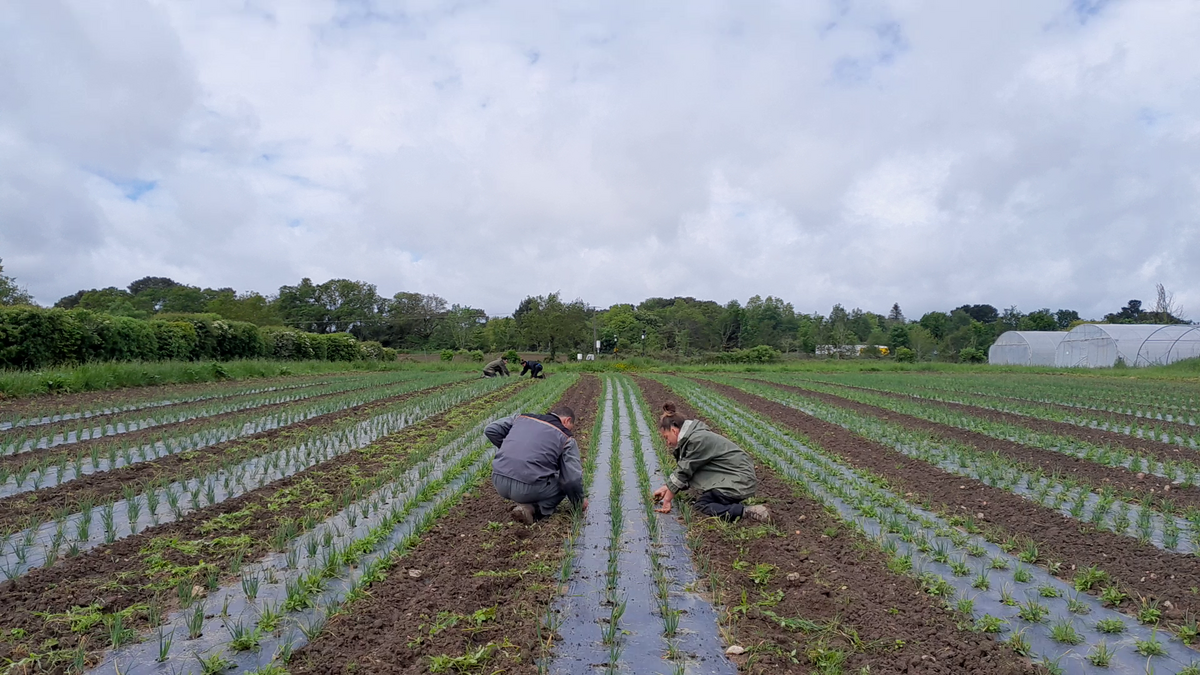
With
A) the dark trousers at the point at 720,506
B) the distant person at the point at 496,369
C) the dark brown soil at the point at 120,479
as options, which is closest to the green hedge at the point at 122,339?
the dark brown soil at the point at 120,479

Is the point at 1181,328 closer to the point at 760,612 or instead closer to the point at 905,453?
the point at 905,453

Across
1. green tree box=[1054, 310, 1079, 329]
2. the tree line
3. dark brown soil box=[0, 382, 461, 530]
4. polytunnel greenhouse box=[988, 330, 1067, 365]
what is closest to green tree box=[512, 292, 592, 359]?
the tree line

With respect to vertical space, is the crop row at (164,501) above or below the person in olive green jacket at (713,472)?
below

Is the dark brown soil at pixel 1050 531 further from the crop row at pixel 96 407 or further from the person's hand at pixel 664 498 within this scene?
the crop row at pixel 96 407

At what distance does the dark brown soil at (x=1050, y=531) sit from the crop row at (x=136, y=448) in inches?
335

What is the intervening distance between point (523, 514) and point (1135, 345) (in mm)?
40859

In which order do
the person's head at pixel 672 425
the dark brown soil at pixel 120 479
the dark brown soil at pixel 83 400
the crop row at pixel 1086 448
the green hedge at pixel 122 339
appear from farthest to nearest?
the green hedge at pixel 122 339, the dark brown soil at pixel 83 400, the crop row at pixel 1086 448, the person's head at pixel 672 425, the dark brown soil at pixel 120 479

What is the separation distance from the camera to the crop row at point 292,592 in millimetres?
2846

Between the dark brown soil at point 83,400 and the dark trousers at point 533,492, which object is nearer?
the dark trousers at point 533,492

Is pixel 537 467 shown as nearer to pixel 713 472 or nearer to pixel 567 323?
pixel 713 472

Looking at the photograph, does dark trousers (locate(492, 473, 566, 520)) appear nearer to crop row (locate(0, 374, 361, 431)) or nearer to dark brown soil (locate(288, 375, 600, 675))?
dark brown soil (locate(288, 375, 600, 675))

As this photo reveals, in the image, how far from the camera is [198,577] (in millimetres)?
3721

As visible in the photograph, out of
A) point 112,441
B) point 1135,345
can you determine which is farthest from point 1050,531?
point 1135,345

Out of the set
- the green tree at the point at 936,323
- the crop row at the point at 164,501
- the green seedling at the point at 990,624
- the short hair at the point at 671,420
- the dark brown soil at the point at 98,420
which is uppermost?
the green tree at the point at 936,323
